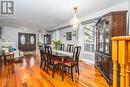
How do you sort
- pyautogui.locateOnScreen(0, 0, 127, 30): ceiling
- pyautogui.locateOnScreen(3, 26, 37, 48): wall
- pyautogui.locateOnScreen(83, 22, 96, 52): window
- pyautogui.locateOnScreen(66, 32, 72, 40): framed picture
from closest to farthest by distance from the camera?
pyautogui.locateOnScreen(0, 0, 127, 30): ceiling, pyautogui.locateOnScreen(83, 22, 96, 52): window, pyautogui.locateOnScreen(66, 32, 72, 40): framed picture, pyautogui.locateOnScreen(3, 26, 37, 48): wall

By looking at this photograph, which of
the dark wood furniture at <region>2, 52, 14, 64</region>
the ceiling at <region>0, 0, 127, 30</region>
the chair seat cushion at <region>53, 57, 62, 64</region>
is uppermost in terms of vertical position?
the ceiling at <region>0, 0, 127, 30</region>

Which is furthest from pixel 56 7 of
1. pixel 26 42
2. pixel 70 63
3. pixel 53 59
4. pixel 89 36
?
pixel 26 42

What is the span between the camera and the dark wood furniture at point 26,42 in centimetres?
1339

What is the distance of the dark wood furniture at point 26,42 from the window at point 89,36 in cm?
847

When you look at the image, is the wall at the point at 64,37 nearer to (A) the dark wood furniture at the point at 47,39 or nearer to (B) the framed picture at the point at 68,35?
(B) the framed picture at the point at 68,35

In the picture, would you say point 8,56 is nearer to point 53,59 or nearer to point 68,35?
point 68,35

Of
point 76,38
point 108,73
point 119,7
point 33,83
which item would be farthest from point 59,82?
point 76,38

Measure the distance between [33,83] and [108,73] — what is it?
2.08m

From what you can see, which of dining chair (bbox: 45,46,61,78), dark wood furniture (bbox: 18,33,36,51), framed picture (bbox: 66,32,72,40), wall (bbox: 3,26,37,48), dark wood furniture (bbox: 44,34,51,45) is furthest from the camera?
dark wood furniture (bbox: 18,33,36,51)

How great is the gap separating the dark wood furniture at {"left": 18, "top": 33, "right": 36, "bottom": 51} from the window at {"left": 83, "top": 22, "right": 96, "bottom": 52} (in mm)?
8470

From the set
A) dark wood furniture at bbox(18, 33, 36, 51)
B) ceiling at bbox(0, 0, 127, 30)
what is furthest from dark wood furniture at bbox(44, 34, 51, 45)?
ceiling at bbox(0, 0, 127, 30)

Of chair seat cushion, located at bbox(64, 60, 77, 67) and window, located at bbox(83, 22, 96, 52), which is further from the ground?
window, located at bbox(83, 22, 96, 52)

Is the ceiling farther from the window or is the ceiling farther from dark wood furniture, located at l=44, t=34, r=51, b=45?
dark wood furniture, located at l=44, t=34, r=51, b=45

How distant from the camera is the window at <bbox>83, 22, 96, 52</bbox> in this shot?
6.41m
